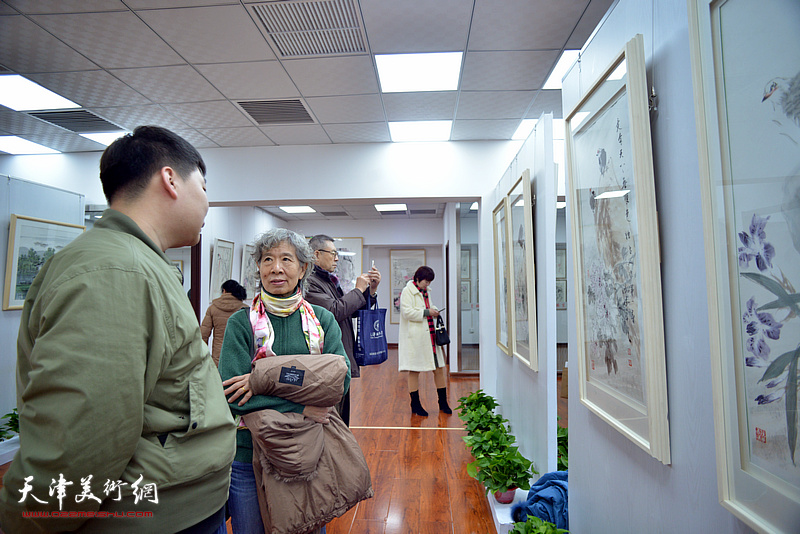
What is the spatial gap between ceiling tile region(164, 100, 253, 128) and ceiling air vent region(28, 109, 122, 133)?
830 millimetres

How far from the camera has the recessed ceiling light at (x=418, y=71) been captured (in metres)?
3.09

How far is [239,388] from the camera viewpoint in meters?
1.47

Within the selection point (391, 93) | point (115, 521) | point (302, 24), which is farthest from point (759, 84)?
point (391, 93)

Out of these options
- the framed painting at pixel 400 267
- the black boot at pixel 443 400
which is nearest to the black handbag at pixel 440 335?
the black boot at pixel 443 400

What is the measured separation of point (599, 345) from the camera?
4.50ft

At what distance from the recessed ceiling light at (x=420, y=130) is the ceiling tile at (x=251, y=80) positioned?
1.16 metres

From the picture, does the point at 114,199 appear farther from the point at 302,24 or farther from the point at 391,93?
the point at 391,93

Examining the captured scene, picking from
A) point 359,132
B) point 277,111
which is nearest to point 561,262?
point 359,132

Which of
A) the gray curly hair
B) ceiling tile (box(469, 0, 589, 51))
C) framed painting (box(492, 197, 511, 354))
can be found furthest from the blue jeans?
ceiling tile (box(469, 0, 589, 51))

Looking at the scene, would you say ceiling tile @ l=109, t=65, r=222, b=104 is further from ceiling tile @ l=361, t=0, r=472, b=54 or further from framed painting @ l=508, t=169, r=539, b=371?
framed painting @ l=508, t=169, r=539, b=371

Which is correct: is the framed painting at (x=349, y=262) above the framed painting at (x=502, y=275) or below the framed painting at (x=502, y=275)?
above

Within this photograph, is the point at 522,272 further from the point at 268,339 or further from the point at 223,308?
the point at 223,308

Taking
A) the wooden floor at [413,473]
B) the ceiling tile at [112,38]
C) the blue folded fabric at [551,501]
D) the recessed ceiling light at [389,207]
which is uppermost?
the recessed ceiling light at [389,207]

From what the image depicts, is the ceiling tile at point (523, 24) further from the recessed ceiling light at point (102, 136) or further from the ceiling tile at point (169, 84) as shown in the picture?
the recessed ceiling light at point (102, 136)
